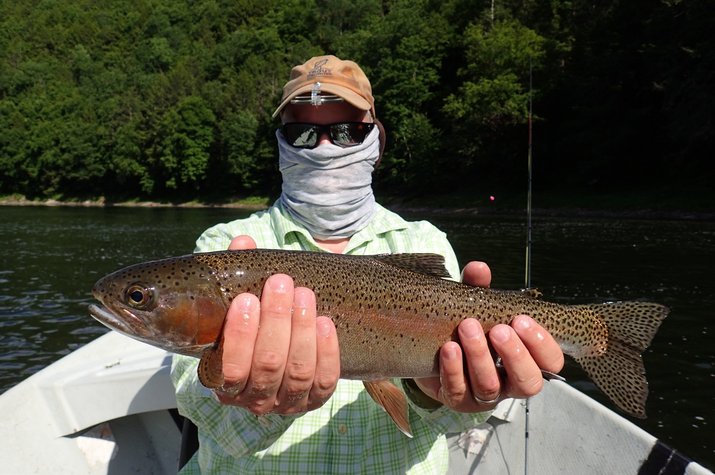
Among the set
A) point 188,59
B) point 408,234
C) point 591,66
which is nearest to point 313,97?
point 408,234

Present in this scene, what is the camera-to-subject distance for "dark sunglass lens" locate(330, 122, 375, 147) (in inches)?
147

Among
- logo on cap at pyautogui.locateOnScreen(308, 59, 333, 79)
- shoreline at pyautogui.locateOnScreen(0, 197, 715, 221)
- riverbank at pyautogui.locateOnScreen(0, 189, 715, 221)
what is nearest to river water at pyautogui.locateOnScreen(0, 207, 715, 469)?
shoreline at pyautogui.locateOnScreen(0, 197, 715, 221)

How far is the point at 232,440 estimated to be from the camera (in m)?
2.73

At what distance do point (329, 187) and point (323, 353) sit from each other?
137 centimetres

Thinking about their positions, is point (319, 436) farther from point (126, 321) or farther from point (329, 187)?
point (329, 187)

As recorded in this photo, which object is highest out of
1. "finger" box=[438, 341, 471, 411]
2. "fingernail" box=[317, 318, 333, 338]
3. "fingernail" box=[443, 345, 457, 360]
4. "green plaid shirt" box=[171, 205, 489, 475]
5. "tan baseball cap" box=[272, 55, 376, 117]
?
"tan baseball cap" box=[272, 55, 376, 117]

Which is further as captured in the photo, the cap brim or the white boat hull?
the white boat hull

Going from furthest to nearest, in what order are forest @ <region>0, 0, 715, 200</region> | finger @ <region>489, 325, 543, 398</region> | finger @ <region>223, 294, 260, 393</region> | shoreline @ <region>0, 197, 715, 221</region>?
forest @ <region>0, 0, 715, 200</region>
shoreline @ <region>0, 197, 715, 221</region>
finger @ <region>489, 325, 543, 398</region>
finger @ <region>223, 294, 260, 393</region>

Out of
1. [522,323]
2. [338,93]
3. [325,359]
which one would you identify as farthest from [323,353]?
[338,93]

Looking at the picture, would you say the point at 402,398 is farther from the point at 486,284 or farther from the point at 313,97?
the point at 313,97

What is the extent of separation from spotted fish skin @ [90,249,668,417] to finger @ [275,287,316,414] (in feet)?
0.80

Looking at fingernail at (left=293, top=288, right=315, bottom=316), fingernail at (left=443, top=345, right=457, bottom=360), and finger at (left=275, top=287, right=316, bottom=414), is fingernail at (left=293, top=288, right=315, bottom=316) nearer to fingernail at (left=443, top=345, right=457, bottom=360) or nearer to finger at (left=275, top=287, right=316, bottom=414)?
finger at (left=275, top=287, right=316, bottom=414)

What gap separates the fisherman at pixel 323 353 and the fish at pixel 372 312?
0.15m

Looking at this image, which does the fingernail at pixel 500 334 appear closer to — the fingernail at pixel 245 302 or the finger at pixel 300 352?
the finger at pixel 300 352
